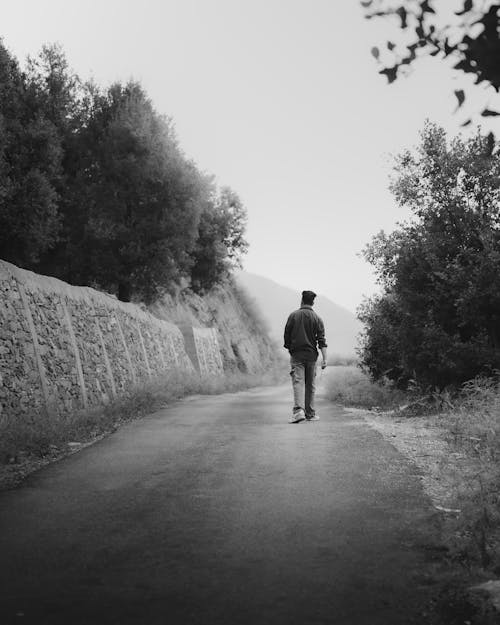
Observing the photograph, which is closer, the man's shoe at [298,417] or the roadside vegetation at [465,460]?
the roadside vegetation at [465,460]

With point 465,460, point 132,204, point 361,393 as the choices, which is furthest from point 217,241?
point 465,460

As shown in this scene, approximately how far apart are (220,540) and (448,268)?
8.81m

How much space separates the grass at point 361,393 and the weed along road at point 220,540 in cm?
800

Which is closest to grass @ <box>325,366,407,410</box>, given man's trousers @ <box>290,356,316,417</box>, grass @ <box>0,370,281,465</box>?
man's trousers @ <box>290,356,316,417</box>

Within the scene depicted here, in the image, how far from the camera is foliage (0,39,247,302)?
25.3 metres

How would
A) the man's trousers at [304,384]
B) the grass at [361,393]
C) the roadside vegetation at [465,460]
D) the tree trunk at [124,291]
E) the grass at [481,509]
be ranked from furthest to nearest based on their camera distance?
the tree trunk at [124,291], the grass at [361,393], the man's trousers at [304,384], the roadside vegetation at [465,460], the grass at [481,509]

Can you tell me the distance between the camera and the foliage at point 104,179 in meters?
25.3

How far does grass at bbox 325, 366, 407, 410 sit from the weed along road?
8.00 meters

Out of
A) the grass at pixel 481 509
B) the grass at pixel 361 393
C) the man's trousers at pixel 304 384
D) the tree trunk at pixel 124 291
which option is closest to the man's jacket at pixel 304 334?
the man's trousers at pixel 304 384

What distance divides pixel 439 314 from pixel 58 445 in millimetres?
7606

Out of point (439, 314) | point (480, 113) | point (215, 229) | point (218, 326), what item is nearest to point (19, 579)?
point (480, 113)

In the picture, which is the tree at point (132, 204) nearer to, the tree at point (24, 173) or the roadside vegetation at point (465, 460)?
the tree at point (24, 173)

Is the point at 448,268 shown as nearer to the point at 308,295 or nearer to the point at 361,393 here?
the point at 308,295

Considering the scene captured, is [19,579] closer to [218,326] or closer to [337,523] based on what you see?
[337,523]
